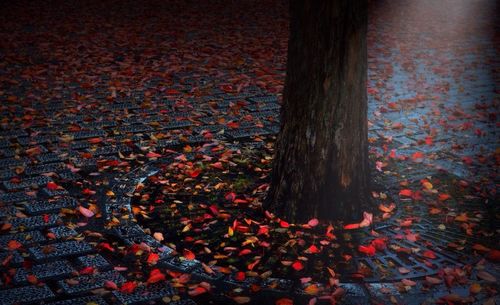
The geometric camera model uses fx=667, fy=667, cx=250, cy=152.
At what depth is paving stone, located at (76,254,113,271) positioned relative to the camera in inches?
167

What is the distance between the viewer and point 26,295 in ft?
12.8

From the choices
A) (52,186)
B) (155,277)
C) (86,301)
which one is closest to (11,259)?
(86,301)

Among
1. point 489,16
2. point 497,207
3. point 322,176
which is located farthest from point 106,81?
point 489,16

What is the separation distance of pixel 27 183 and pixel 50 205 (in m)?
0.53

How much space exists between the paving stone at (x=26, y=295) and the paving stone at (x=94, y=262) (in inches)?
13.0

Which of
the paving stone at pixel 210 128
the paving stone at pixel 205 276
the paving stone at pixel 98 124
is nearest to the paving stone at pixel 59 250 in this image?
the paving stone at pixel 205 276

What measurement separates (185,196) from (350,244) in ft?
4.70

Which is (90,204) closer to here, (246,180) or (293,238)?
(246,180)

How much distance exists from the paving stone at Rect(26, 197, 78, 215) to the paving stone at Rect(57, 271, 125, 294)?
1.11 meters

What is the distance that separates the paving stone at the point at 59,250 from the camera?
4363 mm

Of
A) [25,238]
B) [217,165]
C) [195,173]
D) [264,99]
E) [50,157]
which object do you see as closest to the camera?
[25,238]

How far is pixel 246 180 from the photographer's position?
5566mm

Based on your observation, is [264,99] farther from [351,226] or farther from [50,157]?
[351,226]

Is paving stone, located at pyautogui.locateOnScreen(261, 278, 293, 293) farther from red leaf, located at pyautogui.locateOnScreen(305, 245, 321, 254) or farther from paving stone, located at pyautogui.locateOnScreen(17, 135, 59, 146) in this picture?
paving stone, located at pyautogui.locateOnScreen(17, 135, 59, 146)
